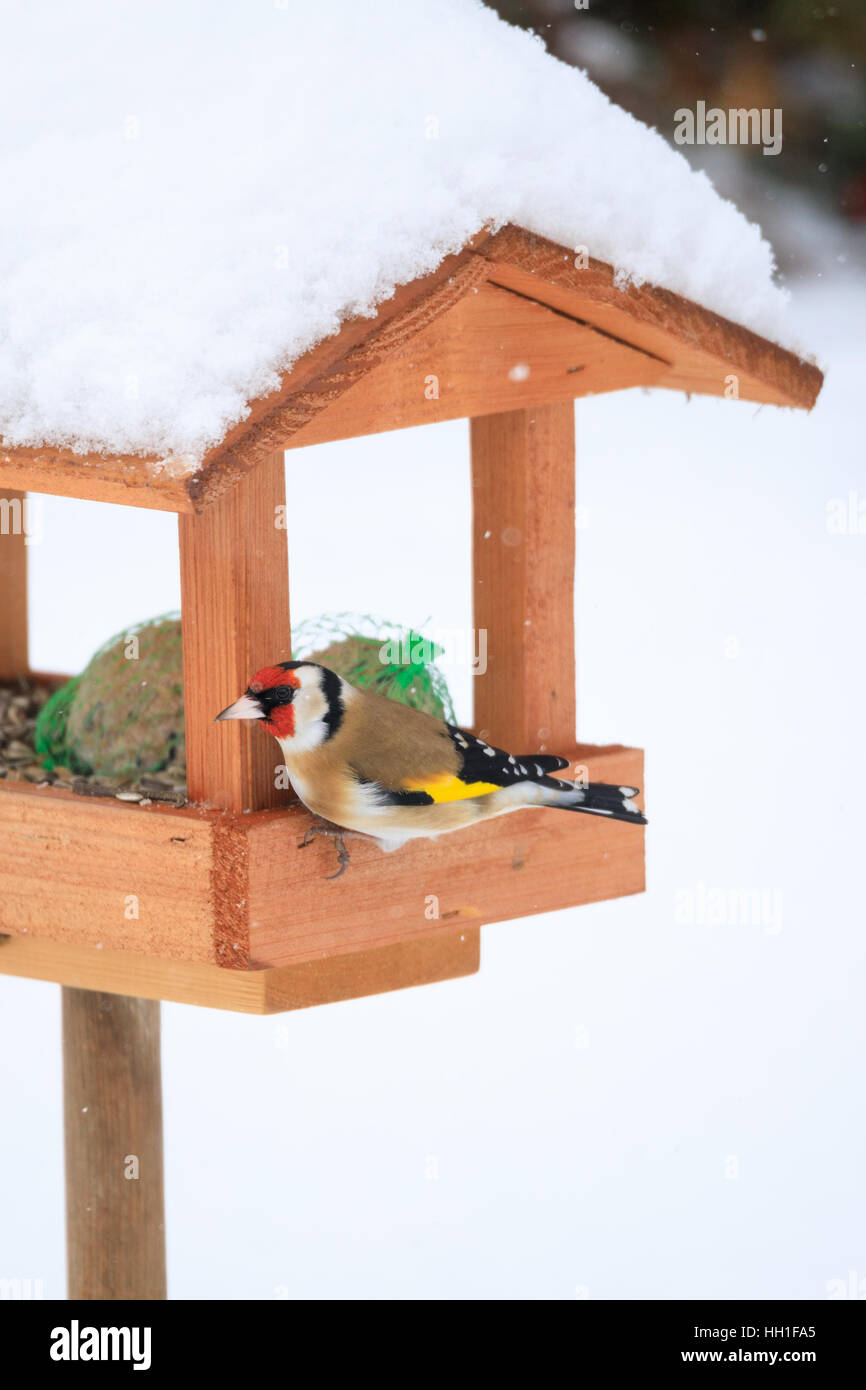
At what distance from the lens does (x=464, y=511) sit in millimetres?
3725

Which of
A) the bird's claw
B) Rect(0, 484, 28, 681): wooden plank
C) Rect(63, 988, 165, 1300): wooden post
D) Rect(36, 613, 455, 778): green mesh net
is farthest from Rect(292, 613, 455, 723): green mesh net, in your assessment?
Rect(0, 484, 28, 681): wooden plank

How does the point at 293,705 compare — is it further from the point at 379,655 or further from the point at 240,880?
the point at 379,655

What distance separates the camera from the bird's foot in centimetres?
156

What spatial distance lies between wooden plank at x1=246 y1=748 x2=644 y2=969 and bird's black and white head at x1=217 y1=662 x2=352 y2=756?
86 millimetres

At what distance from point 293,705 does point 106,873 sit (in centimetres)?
27

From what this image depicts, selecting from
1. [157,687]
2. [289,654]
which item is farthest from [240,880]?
[157,687]

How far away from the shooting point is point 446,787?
1.55 metres

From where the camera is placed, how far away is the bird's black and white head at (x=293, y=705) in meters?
1.49

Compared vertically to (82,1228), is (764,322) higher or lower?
higher

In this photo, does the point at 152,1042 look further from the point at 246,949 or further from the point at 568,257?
the point at 568,257

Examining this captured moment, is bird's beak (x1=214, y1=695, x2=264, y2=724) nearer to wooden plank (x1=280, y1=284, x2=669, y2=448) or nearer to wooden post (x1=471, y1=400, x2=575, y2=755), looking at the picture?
wooden plank (x1=280, y1=284, x2=669, y2=448)

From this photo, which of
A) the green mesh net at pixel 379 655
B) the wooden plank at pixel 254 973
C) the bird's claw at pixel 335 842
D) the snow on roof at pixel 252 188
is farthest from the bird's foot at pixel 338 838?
the snow on roof at pixel 252 188

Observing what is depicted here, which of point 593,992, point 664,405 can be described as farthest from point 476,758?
point 664,405

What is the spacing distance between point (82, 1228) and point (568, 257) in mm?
1273
